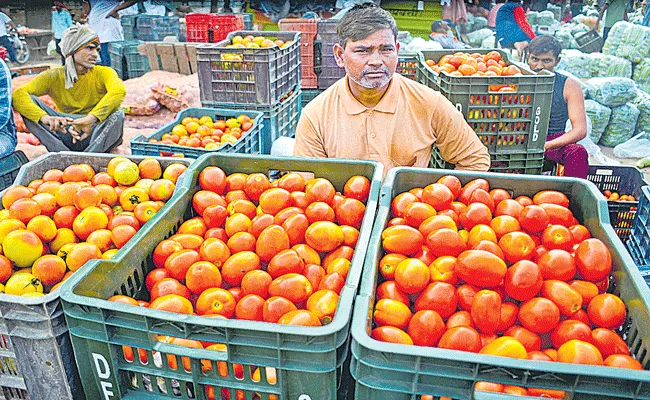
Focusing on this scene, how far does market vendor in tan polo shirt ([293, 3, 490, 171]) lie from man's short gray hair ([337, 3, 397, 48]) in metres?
0.01

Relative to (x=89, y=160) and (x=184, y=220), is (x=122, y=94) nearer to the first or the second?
(x=89, y=160)

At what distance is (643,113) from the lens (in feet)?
26.5

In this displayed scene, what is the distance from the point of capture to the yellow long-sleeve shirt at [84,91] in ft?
17.9

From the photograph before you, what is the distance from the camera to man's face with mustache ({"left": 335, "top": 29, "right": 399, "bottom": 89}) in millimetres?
2855

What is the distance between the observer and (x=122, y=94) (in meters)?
5.59

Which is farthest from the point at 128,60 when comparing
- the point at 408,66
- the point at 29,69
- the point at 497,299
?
the point at 497,299

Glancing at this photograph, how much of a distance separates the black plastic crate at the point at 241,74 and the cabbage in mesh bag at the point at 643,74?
7.67 m

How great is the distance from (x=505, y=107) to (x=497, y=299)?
2.44 metres

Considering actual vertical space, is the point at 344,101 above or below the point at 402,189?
above

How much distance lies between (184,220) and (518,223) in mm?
1401

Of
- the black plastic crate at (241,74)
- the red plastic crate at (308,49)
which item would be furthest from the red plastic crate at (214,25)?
the black plastic crate at (241,74)

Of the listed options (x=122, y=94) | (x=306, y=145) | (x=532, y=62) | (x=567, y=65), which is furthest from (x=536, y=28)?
(x=306, y=145)

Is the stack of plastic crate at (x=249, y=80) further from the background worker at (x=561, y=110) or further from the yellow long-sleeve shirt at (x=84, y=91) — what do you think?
the background worker at (x=561, y=110)

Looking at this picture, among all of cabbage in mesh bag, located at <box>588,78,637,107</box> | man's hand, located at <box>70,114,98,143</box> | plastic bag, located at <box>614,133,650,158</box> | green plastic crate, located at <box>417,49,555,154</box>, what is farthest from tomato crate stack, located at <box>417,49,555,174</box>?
cabbage in mesh bag, located at <box>588,78,637,107</box>
